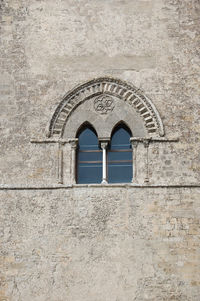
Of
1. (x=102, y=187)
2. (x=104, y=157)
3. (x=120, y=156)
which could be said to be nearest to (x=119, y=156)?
(x=120, y=156)

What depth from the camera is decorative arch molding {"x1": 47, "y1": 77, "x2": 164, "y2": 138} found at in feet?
35.4

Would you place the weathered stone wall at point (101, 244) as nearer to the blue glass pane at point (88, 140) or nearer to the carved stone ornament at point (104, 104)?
the blue glass pane at point (88, 140)

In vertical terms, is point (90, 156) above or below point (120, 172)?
above

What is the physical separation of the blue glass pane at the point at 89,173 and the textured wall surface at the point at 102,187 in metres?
0.31

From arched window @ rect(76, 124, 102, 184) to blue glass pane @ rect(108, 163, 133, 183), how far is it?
19cm

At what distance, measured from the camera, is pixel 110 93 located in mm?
11055

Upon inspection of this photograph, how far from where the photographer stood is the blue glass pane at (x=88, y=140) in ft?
35.9

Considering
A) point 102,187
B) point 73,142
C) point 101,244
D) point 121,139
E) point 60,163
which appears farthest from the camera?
point 121,139

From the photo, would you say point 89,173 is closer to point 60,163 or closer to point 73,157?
point 73,157

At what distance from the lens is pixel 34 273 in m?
9.95

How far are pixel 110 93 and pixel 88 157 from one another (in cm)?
119

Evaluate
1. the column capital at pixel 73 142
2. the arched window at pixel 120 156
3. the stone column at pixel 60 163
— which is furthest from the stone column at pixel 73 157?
the arched window at pixel 120 156

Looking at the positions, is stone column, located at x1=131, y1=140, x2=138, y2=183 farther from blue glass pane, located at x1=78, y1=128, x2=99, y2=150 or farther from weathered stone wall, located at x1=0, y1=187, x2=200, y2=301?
blue glass pane, located at x1=78, y1=128, x2=99, y2=150

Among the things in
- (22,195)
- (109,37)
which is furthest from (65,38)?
(22,195)
